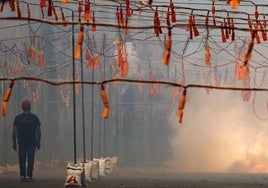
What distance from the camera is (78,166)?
18812 millimetres

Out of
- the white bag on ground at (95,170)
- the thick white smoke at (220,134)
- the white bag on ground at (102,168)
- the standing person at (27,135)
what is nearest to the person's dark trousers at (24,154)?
the standing person at (27,135)

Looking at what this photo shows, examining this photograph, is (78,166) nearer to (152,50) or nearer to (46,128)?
(46,128)

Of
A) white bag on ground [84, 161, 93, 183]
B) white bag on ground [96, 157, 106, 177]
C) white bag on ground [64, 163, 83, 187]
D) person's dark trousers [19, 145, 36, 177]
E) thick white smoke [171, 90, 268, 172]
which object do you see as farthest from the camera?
thick white smoke [171, 90, 268, 172]

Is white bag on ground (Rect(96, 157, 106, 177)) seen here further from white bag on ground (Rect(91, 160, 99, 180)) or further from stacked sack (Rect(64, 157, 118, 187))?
white bag on ground (Rect(91, 160, 99, 180))

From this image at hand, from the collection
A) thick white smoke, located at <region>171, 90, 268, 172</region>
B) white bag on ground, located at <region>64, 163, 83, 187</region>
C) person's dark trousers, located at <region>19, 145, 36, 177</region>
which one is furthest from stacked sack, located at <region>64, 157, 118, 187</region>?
→ thick white smoke, located at <region>171, 90, 268, 172</region>

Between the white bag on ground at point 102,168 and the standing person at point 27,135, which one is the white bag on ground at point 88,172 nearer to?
the standing person at point 27,135

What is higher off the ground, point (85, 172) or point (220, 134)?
point (85, 172)

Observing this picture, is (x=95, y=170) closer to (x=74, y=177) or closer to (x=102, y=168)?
(x=102, y=168)

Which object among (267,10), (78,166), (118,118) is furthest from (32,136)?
(267,10)

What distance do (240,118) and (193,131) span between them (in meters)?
3.33

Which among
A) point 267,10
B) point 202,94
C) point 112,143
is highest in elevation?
point 267,10

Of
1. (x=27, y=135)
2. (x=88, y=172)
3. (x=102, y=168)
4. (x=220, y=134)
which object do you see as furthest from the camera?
(x=220, y=134)

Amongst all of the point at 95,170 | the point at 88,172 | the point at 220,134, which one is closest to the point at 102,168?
the point at 95,170

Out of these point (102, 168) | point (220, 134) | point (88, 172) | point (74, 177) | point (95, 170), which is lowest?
point (220, 134)
